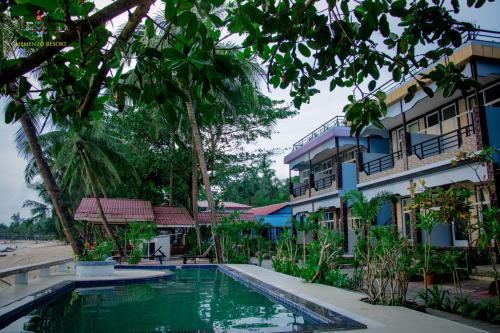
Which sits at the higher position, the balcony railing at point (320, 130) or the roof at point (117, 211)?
the balcony railing at point (320, 130)

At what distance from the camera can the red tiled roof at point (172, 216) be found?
2172 centimetres

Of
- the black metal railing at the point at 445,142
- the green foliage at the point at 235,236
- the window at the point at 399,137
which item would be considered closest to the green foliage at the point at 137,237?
the green foliage at the point at 235,236

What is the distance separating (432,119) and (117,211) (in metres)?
15.8

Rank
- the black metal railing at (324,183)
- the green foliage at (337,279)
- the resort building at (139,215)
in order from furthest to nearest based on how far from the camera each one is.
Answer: the resort building at (139,215), the black metal railing at (324,183), the green foliage at (337,279)

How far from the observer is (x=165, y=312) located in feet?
23.1

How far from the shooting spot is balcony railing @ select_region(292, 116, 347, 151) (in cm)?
1906

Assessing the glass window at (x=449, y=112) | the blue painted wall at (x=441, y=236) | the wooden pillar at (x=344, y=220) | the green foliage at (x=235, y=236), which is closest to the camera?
the blue painted wall at (x=441, y=236)

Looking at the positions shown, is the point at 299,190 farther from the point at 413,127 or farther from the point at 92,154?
the point at 92,154

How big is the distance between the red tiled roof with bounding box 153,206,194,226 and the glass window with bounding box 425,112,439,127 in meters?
13.4

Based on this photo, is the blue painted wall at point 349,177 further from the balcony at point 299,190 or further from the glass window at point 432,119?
the balcony at point 299,190

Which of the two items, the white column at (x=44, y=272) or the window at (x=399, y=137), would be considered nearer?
the white column at (x=44, y=272)

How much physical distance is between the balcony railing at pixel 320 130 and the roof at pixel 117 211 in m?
9.62

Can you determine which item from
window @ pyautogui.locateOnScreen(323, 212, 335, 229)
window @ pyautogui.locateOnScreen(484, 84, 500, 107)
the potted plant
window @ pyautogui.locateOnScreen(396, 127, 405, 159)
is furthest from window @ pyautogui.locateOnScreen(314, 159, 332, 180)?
the potted plant

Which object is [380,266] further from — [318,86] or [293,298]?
[318,86]
